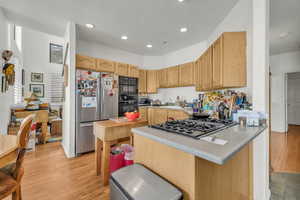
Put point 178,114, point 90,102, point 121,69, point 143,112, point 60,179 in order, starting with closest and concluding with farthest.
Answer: point 60,179 → point 90,102 → point 178,114 → point 121,69 → point 143,112

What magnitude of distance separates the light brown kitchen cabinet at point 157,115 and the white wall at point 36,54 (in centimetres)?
427

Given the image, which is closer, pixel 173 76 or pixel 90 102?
pixel 90 102

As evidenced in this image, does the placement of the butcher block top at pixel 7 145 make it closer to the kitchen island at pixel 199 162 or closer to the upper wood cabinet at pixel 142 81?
the kitchen island at pixel 199 162

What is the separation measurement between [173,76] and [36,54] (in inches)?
209

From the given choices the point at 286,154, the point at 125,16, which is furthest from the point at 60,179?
the point at 286,154

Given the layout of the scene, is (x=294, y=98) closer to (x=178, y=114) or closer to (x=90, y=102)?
(x=178, y=114)

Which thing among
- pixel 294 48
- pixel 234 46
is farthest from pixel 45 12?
pixel 294 48

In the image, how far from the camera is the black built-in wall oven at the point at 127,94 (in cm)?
369

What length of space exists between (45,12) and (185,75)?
3.52 metres

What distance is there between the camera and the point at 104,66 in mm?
3289

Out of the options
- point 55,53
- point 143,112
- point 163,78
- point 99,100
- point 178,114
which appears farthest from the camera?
point 55,53

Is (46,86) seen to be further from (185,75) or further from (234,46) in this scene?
(234,46)

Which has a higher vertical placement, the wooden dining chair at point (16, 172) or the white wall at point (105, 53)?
the white wall at point (105, 53)

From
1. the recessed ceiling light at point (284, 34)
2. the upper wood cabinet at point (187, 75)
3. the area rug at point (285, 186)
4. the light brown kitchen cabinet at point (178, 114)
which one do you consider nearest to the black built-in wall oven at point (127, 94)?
the light brown kitchen cabinet at point (178, 114)
